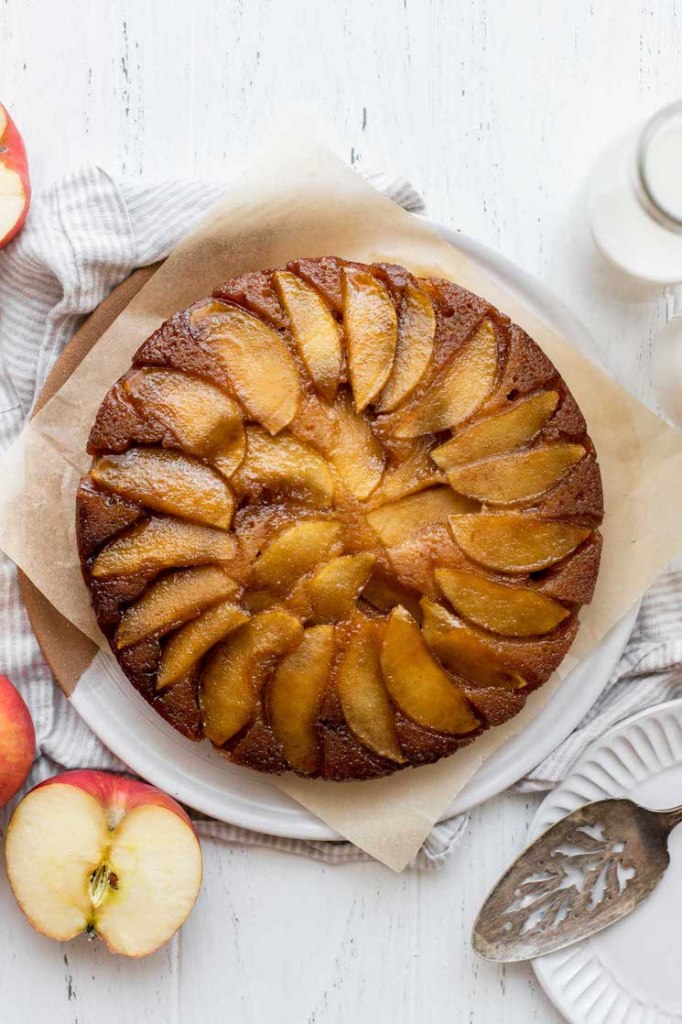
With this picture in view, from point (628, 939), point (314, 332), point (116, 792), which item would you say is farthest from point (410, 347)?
point (628, 939)

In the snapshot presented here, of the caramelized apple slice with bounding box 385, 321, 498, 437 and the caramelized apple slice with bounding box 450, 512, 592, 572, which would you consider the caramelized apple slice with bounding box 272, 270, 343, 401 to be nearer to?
the caramelized apple slice with bounding box 385, 321, 498, 437

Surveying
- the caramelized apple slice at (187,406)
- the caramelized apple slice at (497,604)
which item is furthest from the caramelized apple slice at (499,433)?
the caramelized apple slice at (187,406)

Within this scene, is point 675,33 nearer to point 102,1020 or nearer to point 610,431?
point 610,431

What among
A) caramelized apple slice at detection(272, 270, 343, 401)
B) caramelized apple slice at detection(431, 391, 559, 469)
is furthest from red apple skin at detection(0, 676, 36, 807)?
caramelized apple slice at detection(431, 391, 559, 469)

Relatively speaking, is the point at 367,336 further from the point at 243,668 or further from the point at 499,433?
the point at 243,668

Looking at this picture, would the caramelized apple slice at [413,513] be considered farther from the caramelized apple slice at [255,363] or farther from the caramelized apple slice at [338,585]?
the caramelized apple slice at [255,363]
